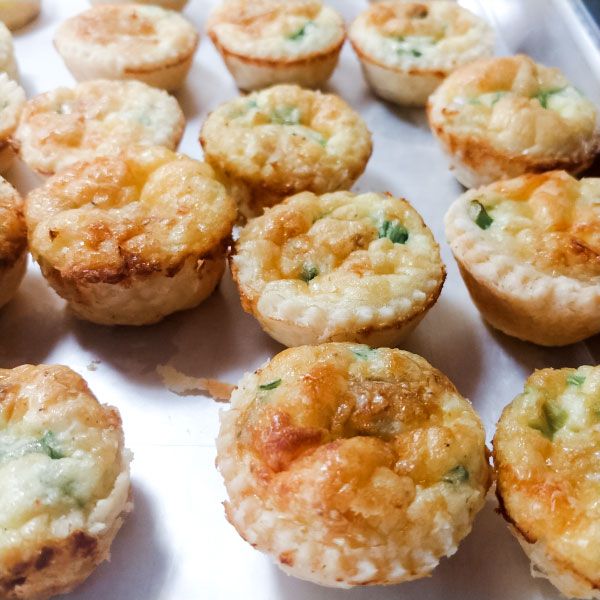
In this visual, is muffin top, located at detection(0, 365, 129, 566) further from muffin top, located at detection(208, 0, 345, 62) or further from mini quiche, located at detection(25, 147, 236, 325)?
muffin top, located at detection(208, 0, 345, 62)

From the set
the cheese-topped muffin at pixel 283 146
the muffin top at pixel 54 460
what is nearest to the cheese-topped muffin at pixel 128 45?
the cheese-topped muffin at pixel 283 146

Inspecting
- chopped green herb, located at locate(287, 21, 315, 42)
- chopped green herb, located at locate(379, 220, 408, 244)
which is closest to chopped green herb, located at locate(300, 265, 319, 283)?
chopped green herb, located at locate(379, 220, 408, 244)

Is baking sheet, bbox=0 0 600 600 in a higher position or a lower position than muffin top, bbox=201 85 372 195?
lower

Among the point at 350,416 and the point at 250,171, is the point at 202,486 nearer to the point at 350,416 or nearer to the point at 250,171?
the point at 350,416

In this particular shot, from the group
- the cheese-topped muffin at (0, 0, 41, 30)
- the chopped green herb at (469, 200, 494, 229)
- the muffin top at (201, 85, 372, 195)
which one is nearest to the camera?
the chopped green herb at (469, 200, 494, 229)

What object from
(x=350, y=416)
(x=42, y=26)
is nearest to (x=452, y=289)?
(x=350, y=416)

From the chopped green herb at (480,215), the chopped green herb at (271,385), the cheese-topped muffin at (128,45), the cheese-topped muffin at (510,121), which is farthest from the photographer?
the cheese-topped muffin at (128,45)

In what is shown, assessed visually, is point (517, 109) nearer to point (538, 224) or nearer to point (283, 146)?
point (538, 224)

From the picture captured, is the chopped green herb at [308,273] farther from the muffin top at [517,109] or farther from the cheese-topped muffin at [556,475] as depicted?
the muffin top at [517,109]
